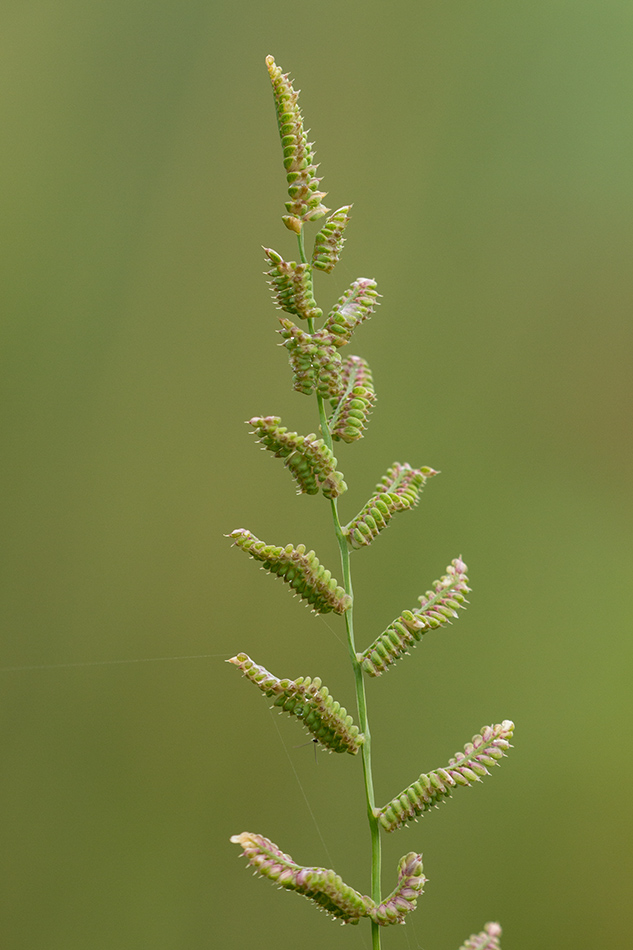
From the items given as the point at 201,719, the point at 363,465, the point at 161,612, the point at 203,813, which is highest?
the point at 363,465

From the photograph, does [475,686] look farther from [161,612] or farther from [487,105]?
[487,105]

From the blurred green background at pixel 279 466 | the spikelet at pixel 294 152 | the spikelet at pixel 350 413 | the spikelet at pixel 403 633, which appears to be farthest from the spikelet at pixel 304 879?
the blurred green background at pixel 279 466

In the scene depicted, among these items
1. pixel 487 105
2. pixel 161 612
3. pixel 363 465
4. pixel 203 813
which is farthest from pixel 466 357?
pixel 203 813

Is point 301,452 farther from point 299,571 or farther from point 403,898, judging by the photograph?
point 403,898

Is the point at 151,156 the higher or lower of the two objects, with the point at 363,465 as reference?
higher

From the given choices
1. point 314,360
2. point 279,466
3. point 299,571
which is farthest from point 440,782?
point 279,466

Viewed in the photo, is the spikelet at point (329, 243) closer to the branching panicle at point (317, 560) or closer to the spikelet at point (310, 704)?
the branching panicle at point (317, 560)
